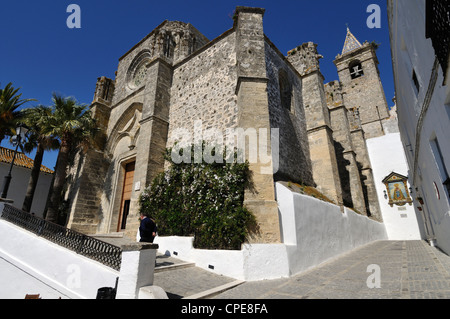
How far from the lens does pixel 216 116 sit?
902 cm

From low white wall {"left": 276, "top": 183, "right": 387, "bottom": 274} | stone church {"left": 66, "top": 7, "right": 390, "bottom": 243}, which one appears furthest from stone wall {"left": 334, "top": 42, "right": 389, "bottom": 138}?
low white wall {"left": 276, "top": 183, "right": 387, "bottom": 274}

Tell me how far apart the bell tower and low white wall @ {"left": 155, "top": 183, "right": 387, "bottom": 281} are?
A: 60.2 feet

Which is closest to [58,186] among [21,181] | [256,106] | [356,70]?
[21,181]

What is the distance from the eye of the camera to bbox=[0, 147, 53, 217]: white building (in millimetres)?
14578

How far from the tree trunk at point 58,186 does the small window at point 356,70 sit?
3052 cm

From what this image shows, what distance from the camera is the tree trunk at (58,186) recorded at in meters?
9.79

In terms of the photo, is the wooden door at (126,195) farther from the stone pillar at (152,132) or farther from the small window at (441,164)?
the small window at (441,164)

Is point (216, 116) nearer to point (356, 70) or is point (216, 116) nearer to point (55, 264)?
point (55, 264)

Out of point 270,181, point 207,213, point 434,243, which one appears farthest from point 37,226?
point 434,243

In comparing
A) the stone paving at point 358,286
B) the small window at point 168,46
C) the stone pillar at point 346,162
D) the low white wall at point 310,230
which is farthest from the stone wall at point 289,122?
the small window at point 168,46

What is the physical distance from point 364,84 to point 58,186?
30268 mm

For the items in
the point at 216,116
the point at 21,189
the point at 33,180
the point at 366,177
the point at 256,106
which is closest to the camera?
the point at 256,106

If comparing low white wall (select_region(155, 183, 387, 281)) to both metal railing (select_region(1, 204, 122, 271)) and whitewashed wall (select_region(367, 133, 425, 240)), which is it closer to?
metal railing (select_region(1, 204, 122, 271))
